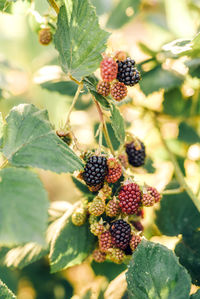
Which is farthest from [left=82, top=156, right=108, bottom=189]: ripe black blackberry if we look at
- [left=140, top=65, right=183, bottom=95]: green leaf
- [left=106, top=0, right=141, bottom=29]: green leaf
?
[left=106, top=0, right=141, bottom=29]: green leaf

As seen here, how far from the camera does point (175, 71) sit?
142 centimetres

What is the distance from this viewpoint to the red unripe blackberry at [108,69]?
0.79 meters

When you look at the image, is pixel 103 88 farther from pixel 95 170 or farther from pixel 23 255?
pixel 23 255

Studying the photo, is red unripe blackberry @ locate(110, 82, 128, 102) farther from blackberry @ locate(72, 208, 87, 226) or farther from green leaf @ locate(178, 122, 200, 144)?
green leaf @ locate(178, 122, 200, 144)

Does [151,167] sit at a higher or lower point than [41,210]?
lower

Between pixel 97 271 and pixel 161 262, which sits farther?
pixel 97 271

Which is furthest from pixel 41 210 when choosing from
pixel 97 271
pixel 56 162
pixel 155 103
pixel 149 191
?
pixel 155 103

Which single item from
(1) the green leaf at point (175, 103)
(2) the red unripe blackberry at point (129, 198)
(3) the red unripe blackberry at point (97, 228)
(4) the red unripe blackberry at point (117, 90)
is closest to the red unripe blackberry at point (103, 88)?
(4) the red unripe blackberry at point (117, 90)

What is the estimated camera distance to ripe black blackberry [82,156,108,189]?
0.83 metres

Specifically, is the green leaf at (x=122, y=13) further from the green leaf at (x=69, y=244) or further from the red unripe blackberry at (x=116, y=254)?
the red unripe blackberry at (x=116, y=254)

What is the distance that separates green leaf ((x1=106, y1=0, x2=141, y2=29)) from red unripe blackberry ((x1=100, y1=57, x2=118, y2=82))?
32.6 inches

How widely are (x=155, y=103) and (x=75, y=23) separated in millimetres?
924

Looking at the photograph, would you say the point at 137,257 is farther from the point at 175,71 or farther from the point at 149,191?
the point at 175,71

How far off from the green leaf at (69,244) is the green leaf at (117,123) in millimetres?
304
